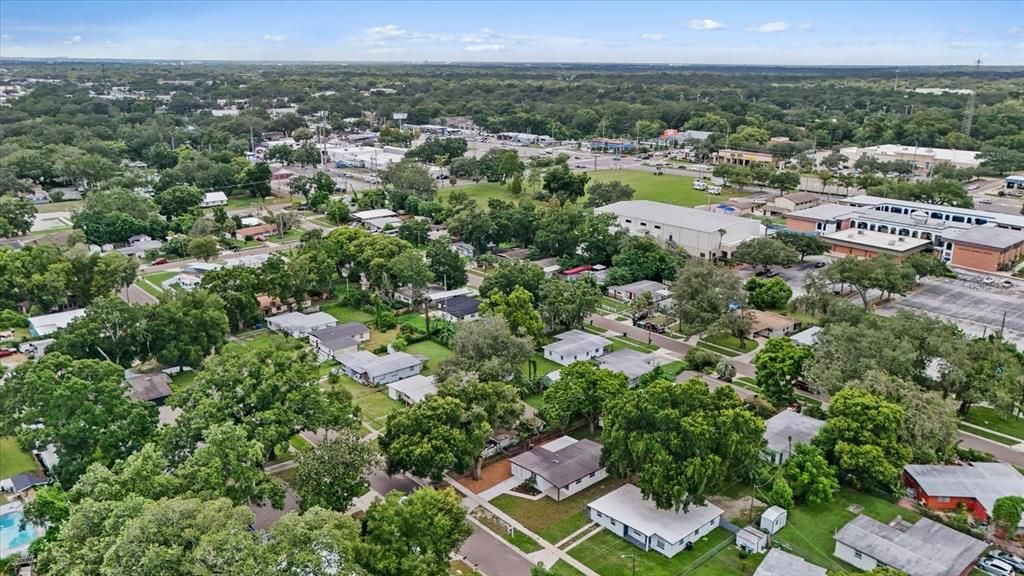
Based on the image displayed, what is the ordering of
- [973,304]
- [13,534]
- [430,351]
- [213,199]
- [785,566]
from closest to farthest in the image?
[785,566]
[13,534]
[430,351]
[973,304]
[213,199]

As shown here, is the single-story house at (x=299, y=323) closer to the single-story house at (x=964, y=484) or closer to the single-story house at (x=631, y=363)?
the single-story house at (x=631, y=363)

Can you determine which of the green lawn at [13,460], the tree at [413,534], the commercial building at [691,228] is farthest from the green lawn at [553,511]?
the commercial building at [691,228]

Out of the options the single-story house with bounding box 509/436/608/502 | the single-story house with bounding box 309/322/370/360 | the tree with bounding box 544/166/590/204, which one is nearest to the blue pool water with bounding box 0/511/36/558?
the single-story house with bounding box 309/322/370/360

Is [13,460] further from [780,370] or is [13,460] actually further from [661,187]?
[661,187]

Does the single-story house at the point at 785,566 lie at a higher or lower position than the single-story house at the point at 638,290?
lower

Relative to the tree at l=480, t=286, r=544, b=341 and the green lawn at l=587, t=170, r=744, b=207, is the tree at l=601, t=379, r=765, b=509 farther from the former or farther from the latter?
the green lawn at l=587, t=170, r=744, b=207

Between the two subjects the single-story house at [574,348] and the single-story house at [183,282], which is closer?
the single-story house at [574,348]

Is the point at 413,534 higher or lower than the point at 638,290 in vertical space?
higher

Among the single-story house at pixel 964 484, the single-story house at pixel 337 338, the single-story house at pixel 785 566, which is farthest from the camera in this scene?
the single-story house at pixel 337 338

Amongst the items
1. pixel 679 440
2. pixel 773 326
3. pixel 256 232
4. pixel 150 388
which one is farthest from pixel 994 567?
pixel 256 232
